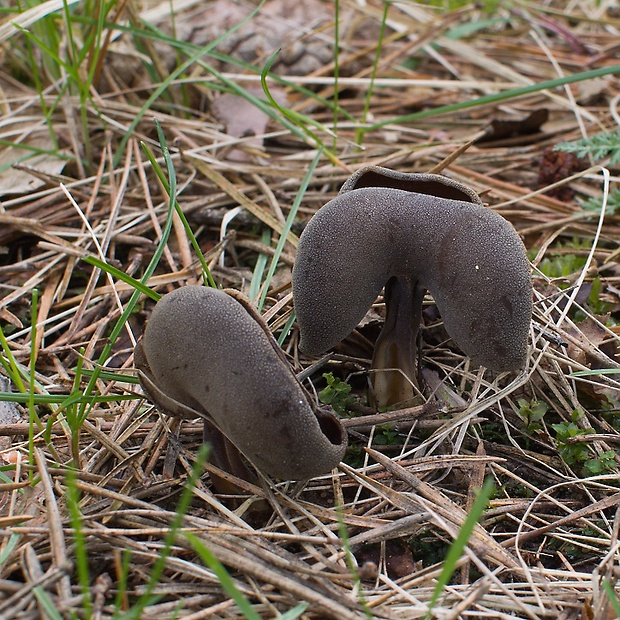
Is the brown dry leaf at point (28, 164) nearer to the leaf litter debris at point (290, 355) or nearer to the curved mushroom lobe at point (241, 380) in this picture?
the leaf litter debris at point (290, 355)

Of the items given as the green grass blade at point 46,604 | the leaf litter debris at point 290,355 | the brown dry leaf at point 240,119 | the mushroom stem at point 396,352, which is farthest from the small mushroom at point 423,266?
A: the brown dry leaf at point 240,119

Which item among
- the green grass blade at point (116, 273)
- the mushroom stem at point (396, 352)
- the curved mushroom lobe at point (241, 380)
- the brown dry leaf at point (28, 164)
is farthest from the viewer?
the brown dry leaf at point (28, 164)

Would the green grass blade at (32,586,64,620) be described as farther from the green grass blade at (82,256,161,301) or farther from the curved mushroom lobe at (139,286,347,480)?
the green grass blade at (82,256,161,301)

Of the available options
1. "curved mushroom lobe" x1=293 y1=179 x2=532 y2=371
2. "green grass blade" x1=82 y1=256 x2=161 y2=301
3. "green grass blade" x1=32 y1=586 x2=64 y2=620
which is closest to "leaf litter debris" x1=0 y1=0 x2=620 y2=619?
"green grass blade" x1=32 y1=586 x2=64 y2=620

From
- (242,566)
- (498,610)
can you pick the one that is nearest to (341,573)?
(242,566)

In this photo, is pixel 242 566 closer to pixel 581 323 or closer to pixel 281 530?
pixel 281 530

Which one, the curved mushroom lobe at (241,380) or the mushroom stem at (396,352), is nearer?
the curved mushroom lobe at (241,380)
